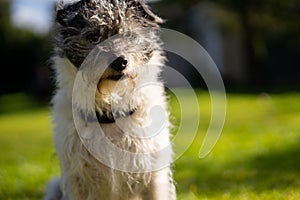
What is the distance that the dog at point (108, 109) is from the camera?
14.8ft

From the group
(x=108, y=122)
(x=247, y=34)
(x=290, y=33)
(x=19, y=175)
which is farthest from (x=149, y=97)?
(x=290, y=33)

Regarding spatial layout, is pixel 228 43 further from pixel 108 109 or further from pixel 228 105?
pixel 108 109

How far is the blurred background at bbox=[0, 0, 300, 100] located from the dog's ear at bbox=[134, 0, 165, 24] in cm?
1917

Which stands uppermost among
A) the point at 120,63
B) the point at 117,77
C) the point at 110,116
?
the point at 120,63

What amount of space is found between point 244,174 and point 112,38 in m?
3.25

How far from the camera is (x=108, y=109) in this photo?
4.62 m

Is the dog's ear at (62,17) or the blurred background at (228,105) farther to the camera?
the blurred background at (228,105)

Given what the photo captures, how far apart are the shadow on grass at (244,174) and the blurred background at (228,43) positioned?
53.2 feet

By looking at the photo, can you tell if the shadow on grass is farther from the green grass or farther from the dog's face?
the dog's face

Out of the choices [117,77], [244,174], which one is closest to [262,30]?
[244,174]

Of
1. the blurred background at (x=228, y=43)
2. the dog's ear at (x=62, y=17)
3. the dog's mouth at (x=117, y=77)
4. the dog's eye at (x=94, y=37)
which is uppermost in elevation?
the dog's ear at (x=62, y=17)

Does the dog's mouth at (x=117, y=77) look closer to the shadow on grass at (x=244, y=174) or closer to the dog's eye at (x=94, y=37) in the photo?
the dog's eye at (x=94, y=37)

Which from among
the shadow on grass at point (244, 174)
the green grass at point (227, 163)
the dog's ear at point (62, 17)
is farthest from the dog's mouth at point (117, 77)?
the shadow on grass at point (244, 174)

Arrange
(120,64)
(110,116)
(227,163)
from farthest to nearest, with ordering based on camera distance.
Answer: (227,163) < (110,116) < (120,64)
